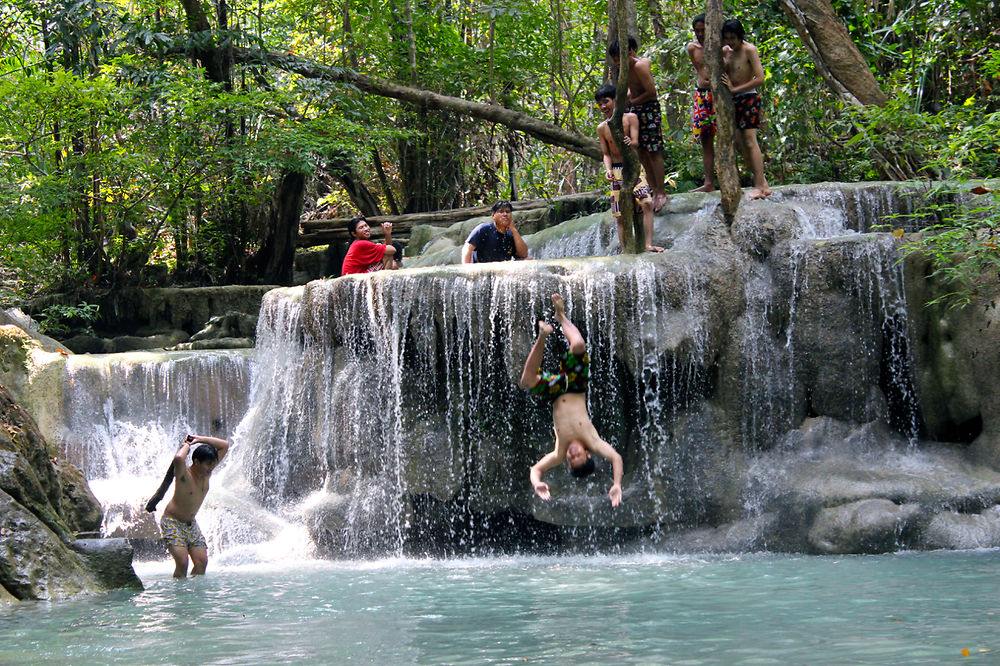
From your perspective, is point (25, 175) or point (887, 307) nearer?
point (887, 307)

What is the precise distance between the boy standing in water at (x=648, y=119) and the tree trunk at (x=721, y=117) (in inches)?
27.2

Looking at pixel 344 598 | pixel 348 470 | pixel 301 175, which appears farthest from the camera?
pixel 301 175

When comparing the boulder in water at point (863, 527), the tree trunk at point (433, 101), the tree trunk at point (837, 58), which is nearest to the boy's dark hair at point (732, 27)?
the tree trunk at point (837, 58)

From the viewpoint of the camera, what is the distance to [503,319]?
9062mm

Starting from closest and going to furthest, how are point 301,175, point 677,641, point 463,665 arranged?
point 463,665
point 677,641
point 301,175

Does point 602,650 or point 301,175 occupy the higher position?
point 301,175

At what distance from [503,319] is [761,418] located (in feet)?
8.24

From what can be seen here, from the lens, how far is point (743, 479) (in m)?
9.05

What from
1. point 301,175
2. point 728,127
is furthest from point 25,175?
point 728,127

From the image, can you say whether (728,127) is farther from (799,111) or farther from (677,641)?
(677,641)

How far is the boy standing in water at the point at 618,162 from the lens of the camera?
1005 centimetres

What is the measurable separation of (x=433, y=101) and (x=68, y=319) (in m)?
6.55

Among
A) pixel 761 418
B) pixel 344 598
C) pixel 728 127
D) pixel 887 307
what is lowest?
pixel 344 598

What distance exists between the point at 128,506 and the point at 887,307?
7.27 metres
